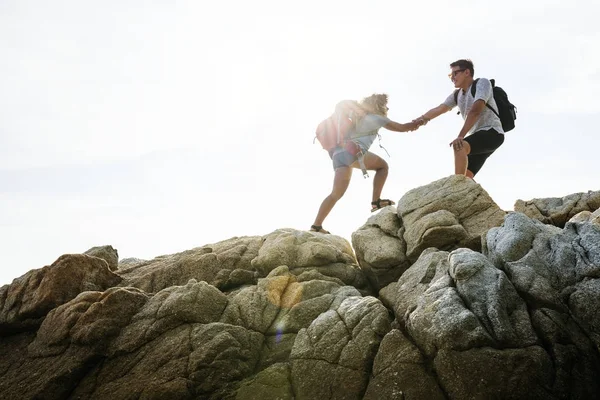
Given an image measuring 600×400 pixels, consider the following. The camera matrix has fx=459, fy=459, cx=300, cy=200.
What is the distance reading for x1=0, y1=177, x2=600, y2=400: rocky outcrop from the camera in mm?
9023

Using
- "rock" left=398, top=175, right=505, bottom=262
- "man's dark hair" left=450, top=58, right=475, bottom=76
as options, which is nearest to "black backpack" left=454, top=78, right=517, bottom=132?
"man's dark hair" left=450, top=58, right=475, bottom=76

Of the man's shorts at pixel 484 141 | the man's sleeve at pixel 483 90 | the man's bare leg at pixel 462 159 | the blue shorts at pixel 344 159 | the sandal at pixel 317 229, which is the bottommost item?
the sandal at pixel 317 229

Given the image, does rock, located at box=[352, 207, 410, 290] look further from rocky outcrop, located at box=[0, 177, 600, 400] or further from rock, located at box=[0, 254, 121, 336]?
rock, located at box=[0, 254, 121, 336]

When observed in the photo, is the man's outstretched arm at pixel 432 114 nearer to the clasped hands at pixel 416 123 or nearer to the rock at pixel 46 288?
the clasped hands at pixel 416 123

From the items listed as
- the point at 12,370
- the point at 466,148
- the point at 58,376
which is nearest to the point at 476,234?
the point at 466,148

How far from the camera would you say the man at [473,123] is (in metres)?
16.4

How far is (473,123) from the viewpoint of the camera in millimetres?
16375

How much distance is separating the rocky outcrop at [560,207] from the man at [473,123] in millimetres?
2999

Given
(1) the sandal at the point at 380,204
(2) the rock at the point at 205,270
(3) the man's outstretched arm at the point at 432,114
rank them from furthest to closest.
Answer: (1) the sandal at the point at 380,204 → (3) the man's outstretched arm at the point at 432,114 → (2) the rock at the point at 205,270

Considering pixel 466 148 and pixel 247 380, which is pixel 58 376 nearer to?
pixel 247 380

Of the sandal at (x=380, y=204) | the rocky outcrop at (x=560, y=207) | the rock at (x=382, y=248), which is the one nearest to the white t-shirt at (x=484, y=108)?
the rocky outcrop at (x=560, y=207)

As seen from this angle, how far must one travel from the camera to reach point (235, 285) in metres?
15.7

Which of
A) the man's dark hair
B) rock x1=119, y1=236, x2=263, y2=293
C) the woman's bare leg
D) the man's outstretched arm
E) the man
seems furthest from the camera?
the woman's bare leg

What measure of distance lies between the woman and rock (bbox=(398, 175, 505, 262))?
2.45 meters
